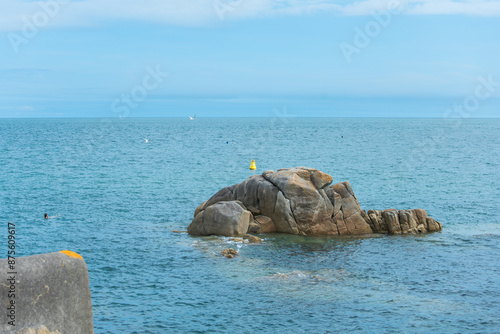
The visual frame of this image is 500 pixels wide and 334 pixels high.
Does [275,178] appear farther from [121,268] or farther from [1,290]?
[1,290]

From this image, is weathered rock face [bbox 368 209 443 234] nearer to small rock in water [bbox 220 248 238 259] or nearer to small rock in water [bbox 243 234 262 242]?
small rock in water [bbox 243 234 262 242]

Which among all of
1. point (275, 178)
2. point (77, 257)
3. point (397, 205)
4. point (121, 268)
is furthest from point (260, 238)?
point (77, 257)

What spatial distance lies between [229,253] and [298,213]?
315 inches

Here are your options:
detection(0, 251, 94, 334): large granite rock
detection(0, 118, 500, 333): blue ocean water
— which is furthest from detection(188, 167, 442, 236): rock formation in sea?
detection(0, 251, 94, 334): large granite rock

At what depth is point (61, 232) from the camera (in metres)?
40.1

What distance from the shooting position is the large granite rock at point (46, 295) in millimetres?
Result: 10805

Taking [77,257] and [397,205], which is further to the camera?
[397,205]

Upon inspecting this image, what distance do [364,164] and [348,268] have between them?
5864cm

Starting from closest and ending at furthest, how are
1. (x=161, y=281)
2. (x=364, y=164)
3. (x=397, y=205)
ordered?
(x=161, y=281), (x=397, y=205), (x=364, y=164)

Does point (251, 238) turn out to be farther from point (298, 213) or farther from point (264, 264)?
point (264, 264)

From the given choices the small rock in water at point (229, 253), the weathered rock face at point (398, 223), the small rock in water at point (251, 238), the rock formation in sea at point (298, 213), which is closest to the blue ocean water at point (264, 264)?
the small rock in water at point (229, 253)

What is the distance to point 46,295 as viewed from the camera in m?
11.2

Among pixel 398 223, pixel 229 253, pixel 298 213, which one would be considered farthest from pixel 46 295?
pixel 398 223

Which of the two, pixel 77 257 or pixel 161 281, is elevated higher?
pixel 77 257
